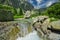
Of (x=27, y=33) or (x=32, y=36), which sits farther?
(x=32, y=36)

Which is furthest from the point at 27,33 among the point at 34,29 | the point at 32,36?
the point at 34,29

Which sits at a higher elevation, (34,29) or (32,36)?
(34,29)

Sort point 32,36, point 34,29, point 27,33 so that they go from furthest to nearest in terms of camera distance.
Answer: point 34,29, point 32,36, point 27,33

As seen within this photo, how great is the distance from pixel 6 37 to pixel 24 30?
18.7 feet

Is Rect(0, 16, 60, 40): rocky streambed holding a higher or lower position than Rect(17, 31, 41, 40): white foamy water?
higher

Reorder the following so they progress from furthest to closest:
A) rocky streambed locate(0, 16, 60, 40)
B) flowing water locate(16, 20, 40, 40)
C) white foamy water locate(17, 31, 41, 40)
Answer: white foamy water locate(17, 31, 41, 40), flowing water locate(16, 20, 40, 40), rocky streambed locate(0, 16, 60, 40)

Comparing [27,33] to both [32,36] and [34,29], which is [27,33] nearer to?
[32,36]

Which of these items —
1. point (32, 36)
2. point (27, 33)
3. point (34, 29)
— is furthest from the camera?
point (34, 29)

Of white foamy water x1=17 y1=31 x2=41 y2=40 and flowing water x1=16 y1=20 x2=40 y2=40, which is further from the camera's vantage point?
white foamy water x1=17 y1=31 x2=41 y2=40

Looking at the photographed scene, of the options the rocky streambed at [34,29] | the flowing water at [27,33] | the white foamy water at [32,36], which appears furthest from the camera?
the white foamy water at [32,36]

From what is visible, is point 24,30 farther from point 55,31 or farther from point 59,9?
point 59,9

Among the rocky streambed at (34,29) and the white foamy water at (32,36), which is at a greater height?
the rocky streambed at (34,29)

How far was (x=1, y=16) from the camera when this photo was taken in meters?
24.2

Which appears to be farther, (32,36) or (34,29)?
(34,29)
